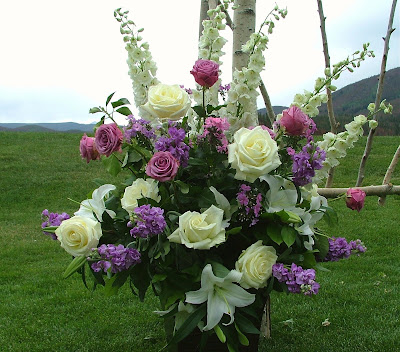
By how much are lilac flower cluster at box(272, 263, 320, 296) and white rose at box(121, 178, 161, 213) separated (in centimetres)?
51

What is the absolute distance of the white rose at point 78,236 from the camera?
6.06 ft

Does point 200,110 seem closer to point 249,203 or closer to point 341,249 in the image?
point 249,203

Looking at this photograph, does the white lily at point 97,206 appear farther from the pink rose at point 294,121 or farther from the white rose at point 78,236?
the pink rose at point 294,121

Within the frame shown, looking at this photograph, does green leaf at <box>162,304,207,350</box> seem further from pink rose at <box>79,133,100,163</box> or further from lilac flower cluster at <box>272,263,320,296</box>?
pink rose at <box>79,133,100,163</box>

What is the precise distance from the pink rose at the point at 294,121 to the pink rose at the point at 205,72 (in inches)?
12.1

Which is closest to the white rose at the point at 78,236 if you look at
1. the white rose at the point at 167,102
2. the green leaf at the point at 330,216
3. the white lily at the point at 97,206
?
the white lily at the point at 97,206

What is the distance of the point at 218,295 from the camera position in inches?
72.3

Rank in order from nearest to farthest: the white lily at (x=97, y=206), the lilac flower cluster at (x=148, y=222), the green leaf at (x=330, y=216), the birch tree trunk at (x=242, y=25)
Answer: the lilac flower cluster at (x=148, y=222) < the white lily at (x=97, y=206) < the green leaf at (x=330, y=216) < the birch tree trunk at (x=242, y=25)

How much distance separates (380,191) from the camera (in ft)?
10.5

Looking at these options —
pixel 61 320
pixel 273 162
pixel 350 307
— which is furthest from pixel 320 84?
Result: pixel 61 320

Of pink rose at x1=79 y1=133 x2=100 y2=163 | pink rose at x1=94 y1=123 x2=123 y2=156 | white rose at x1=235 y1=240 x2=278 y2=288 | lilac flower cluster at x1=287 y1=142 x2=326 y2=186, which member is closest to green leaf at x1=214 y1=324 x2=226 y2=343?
white rose at x1=235 y1=240 x2=278 y2=288

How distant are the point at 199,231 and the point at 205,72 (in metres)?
0.61

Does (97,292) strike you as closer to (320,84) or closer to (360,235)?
(320,84)

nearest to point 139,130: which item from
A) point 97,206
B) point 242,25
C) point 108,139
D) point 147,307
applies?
point 108,139
